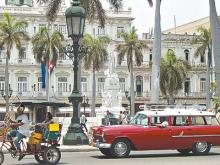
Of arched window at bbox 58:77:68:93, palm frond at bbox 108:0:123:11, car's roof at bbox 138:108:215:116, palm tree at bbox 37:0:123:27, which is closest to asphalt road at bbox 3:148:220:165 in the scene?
car's roof at bbox 138:108:215:116

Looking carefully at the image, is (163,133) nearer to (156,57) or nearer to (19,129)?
(19,129)

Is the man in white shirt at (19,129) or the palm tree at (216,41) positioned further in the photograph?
the palm tree at (216,41)

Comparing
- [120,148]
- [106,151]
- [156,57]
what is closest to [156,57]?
[156,57]

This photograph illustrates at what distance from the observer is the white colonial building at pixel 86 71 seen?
76.8m

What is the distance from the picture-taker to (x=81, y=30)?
22969mm

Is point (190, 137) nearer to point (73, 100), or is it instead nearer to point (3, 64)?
point (73, 100)

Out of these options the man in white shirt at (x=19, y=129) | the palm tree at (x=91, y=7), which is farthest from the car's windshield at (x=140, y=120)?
the palm tree at (x=91, y=7)

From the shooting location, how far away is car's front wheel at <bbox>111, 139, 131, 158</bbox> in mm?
19297

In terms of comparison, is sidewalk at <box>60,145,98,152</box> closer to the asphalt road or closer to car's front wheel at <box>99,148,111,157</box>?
the asphalt road

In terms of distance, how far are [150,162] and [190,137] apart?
317 cm

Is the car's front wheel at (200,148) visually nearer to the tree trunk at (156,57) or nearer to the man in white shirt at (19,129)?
the man in white shirt at (19,129)

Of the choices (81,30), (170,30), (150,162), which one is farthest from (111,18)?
(150,162)

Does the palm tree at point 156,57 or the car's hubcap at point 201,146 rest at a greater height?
the palm tree at point 156,57

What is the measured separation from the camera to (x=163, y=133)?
780 inches
